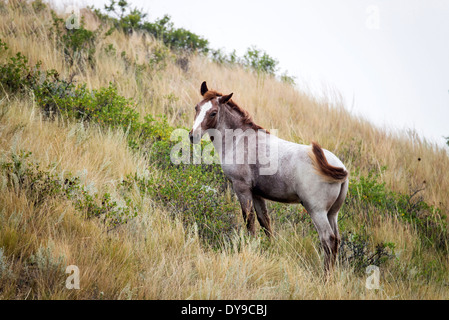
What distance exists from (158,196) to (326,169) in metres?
2.56

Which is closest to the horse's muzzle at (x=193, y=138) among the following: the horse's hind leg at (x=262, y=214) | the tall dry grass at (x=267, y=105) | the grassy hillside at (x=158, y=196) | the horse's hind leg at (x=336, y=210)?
the grassy hillside at (x=158, y=196)

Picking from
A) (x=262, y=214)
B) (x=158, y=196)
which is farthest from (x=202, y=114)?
(x=262, y=214)

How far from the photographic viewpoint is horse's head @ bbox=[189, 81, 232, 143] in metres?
4.45

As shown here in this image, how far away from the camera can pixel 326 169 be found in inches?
159

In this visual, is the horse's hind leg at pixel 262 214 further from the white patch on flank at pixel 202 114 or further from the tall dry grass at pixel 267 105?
the tall dry grass at pixel 267 105

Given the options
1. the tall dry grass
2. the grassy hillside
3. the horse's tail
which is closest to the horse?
the horse's tail

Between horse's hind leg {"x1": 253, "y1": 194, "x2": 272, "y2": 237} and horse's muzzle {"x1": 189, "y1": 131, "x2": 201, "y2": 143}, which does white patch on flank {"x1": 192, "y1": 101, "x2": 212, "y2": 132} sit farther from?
horse's hind leg {"x1": 253, "y1": 194, "x2": 272, "y2": 237}

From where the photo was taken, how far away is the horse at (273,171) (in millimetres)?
4160

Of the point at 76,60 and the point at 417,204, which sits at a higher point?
the point at 76,60
